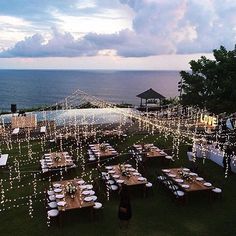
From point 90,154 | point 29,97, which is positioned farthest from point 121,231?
point 29,97

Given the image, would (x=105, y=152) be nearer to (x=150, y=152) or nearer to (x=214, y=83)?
(x=150, y=152)

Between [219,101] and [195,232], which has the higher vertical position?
[219,101]

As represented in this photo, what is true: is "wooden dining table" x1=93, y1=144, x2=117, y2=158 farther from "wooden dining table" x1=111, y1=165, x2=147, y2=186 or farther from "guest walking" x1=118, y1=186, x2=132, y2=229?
"guest walking" x1=118, y1=186, x2=132, y2=229

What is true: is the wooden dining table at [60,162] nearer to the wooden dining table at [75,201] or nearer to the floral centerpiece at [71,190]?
the wooden dining table at [75,201]

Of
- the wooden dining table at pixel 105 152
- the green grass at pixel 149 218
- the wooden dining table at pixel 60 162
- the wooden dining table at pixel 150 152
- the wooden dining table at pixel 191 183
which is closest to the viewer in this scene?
the green grass at pixel 149 218

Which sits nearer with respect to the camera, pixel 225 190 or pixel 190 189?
pixel 190 189

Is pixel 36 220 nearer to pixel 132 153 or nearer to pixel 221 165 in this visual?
pixel 132 153

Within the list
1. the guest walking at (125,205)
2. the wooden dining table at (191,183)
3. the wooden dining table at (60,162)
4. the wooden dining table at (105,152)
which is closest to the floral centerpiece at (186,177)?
the wooden dining table at (191,183)

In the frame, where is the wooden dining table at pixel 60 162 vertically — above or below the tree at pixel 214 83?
below

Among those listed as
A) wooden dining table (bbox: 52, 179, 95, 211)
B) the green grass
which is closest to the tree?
the green grass
